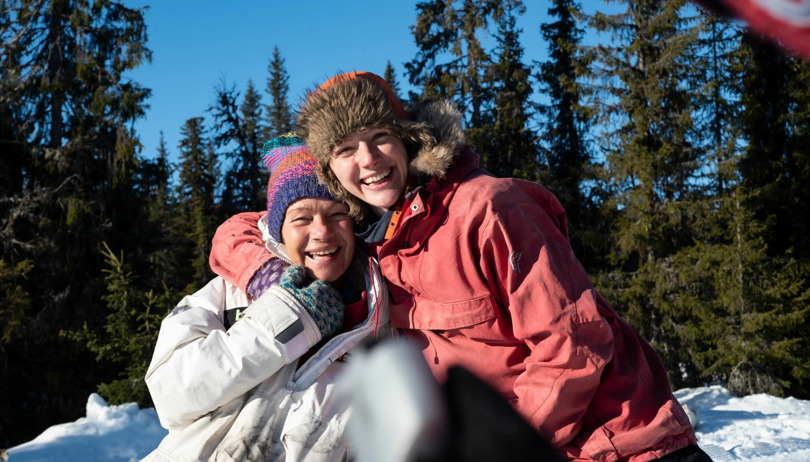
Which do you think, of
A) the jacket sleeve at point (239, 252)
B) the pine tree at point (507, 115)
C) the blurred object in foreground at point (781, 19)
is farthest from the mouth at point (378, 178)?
the pine tree at point (507, 115)

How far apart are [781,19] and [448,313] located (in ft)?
5.34

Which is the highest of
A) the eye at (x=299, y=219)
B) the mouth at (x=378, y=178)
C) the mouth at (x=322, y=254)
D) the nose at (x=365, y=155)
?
the nose at (x=365, y=155)

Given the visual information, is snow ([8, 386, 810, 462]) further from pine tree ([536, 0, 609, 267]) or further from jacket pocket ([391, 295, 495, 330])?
pine tree ([536, 0, 609, 267])

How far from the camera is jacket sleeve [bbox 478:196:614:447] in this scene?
1.90 m

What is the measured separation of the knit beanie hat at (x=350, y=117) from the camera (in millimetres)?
2408

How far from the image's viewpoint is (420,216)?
225 cm

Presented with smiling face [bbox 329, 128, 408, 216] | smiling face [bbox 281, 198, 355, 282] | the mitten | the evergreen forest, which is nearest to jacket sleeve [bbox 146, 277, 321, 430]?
the mitten

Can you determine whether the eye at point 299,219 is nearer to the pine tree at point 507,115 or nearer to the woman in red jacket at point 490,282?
the woman in red jacket at point 490,282

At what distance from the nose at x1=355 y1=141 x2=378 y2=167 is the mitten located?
57 centimetres

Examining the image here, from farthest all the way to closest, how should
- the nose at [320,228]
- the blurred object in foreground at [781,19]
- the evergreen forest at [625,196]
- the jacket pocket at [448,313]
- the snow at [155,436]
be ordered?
1. the evergreen forest at [625,196]
2. the snow at [155,436]
3. the nose at [320,228]
4. the jacket pocket at [448,313]
5. the blurred object in foreground at [781,19]

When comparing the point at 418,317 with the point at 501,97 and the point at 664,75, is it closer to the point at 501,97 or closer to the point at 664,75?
the point at 664,75

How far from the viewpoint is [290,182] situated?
2607 millimetres

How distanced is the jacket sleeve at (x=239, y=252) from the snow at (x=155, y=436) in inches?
173

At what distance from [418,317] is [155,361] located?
3.26 ft
